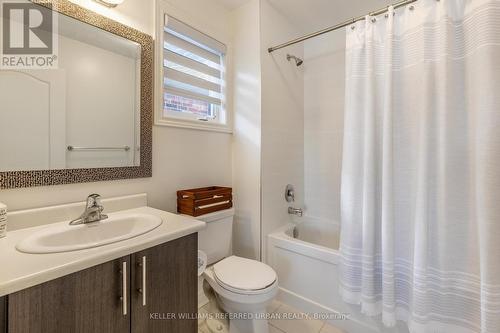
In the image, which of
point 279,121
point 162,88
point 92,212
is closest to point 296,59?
point 279,121

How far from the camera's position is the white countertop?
0.63m

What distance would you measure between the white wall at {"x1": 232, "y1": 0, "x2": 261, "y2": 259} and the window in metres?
0.15

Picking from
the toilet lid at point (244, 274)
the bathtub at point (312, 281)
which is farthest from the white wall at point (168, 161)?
the bathtub at point (312, 281)

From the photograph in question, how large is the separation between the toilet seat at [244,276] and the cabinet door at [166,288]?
0.86 feet

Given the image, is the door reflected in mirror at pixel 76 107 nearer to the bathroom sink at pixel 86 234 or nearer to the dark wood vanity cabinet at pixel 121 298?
the bathroom sink at pixel 86 234

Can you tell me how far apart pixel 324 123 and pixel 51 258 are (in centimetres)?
222

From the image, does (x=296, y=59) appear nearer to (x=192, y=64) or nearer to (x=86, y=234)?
(x=192, y=64)

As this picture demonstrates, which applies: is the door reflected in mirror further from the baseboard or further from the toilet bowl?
the baseboard

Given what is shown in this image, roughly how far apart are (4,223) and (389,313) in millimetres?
1813

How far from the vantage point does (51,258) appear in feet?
2.42

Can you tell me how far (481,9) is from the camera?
1016 millimetres

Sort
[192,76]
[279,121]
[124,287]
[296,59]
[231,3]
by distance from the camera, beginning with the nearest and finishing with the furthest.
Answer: [124,287], [192,76], [231,3], [279,121], [296,59]

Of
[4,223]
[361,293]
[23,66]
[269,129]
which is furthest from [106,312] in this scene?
[269,129]

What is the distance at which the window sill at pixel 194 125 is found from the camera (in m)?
1.54
